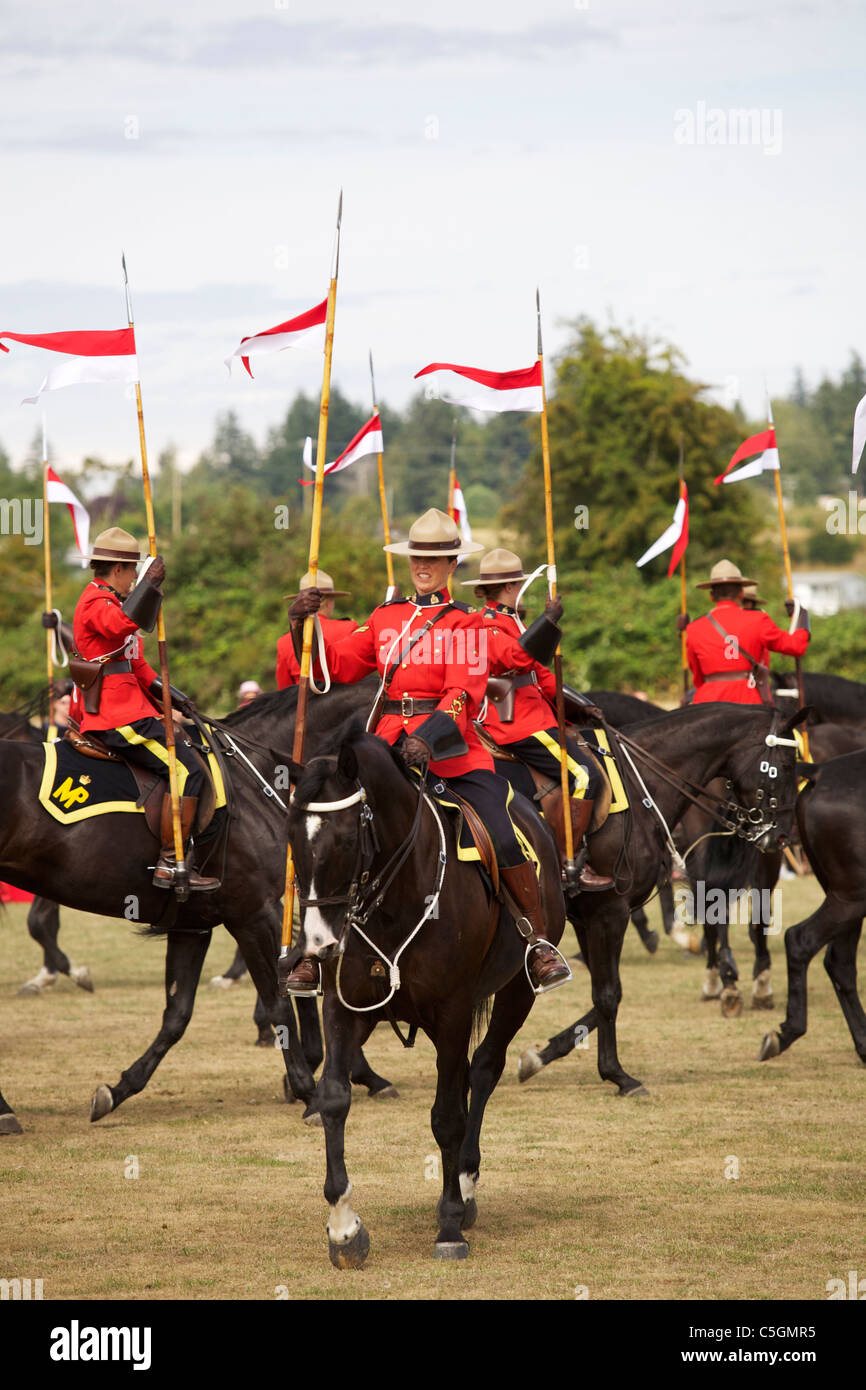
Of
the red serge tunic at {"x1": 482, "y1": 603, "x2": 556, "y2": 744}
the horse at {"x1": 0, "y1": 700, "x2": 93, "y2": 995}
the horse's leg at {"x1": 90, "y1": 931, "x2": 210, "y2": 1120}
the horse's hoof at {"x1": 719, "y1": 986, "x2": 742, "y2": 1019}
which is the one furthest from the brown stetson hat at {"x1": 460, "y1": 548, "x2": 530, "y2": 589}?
the horse at {"x1": 0, "y1": 700, "x2": 93, "y2": 995}

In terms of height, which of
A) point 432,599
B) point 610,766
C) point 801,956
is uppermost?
point 432,599

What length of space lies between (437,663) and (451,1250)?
8.06 feet

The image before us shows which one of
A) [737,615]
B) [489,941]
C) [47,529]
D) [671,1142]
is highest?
[47,529]

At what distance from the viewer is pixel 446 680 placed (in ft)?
24.7

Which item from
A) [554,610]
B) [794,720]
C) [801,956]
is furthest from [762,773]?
[554,610]

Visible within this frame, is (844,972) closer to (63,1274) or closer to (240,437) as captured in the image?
(63,1274)

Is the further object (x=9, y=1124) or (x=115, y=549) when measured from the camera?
(x=115, y=549)

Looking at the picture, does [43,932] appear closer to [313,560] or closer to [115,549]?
[115,549]

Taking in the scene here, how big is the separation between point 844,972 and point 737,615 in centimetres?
373

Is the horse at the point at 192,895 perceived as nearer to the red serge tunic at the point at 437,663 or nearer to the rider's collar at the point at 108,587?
the rider's collar at the point at 108,587

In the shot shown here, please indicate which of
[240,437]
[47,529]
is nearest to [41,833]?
[47,529]

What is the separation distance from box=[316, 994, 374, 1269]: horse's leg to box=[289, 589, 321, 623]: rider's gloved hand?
5.76ft

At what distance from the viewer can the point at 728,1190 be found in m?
8.02

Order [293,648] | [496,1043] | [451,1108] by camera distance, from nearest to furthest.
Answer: [451,1108], [496,1043], [293,648]
